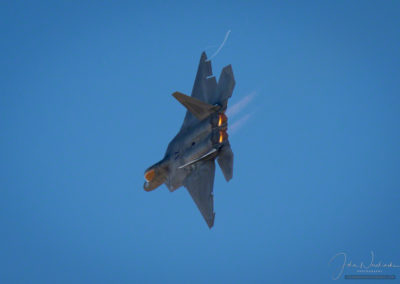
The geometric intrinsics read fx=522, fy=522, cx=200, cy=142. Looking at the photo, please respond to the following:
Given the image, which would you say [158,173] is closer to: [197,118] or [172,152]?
[172,152]

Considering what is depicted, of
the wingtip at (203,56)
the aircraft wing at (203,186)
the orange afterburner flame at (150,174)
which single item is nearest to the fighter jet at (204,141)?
the aircraft wing at (203,186)

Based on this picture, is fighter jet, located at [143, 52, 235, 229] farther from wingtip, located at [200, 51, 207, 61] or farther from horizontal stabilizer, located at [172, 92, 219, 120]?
wingtip, located at [200, 51, 207, 61]

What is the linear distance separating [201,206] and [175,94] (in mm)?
4128

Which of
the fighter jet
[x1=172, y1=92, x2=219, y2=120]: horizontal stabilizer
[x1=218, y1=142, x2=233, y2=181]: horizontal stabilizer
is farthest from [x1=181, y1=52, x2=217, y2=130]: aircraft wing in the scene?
[x1=218, y1=142, x2=233, y2=181]: horizontal stabilizer

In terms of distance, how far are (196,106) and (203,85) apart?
1961 mm

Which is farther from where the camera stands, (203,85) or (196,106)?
(203,85)

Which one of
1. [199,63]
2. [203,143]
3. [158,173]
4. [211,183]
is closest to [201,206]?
[211,183]

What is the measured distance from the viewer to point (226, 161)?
726 inches

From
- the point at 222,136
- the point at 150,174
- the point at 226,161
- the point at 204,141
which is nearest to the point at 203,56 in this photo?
the point at 204,141

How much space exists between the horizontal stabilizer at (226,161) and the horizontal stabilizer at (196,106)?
1380 mm

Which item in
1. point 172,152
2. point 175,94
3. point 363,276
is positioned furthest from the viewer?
point 363,276

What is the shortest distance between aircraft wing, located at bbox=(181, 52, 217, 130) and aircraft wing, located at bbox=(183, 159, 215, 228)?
2.05 m

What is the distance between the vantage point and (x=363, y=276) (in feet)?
77.8

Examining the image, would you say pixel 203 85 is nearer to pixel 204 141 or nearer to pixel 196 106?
pixel 196 106
